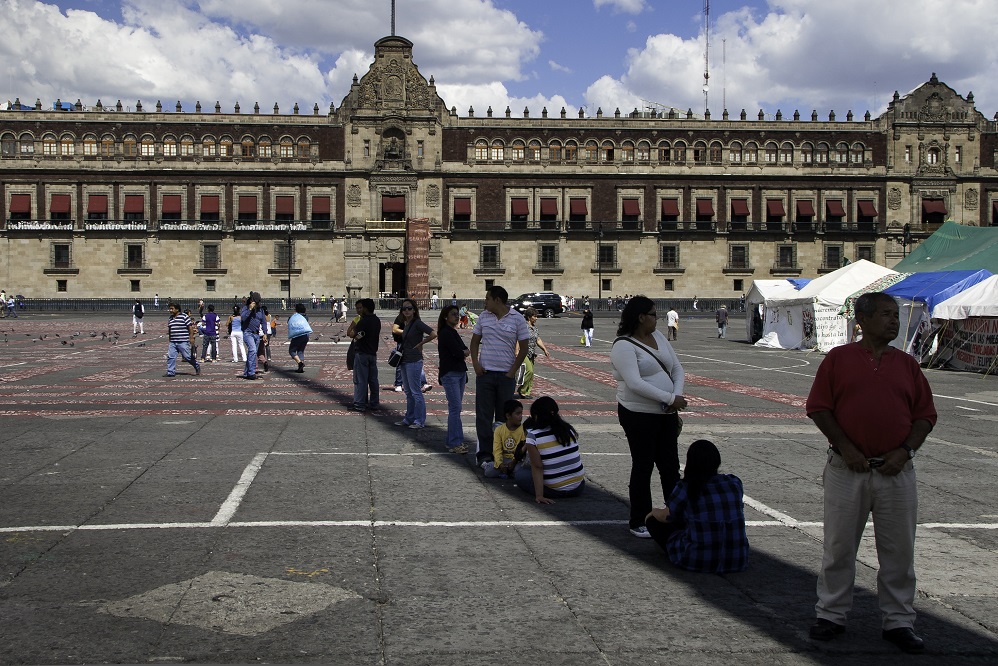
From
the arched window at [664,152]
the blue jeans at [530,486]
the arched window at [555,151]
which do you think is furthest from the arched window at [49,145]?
the blue jeans at [530,486]

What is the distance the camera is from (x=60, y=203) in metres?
64.4

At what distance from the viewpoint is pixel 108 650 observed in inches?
174

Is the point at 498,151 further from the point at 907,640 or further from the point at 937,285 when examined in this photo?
the point at 907,640

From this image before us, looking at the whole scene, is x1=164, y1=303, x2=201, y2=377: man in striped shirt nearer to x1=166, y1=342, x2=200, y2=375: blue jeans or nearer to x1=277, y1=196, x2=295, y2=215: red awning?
x1=166, y1=342, x2=200, y2=375: blue jeans

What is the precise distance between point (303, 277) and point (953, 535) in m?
61.6

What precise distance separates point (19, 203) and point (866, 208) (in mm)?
62317

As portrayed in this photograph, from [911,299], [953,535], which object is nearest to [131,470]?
[953,535]

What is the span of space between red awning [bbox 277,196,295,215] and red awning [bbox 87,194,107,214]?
12.3m

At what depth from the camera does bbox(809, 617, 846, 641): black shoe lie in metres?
4.66

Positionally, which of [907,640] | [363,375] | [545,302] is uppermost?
[545,302]

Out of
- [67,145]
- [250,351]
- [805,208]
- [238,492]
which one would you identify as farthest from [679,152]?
[238,492]

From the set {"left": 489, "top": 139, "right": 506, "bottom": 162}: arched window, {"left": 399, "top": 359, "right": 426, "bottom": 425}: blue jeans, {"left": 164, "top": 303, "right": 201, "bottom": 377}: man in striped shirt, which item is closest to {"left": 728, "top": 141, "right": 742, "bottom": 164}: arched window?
{"left": 489, "top": 139, "right": 506, "bottom": 162}: arched window

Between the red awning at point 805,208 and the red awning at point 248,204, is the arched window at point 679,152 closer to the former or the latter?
the red awning at point 805,208

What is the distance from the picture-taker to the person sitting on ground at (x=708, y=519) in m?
5.78
